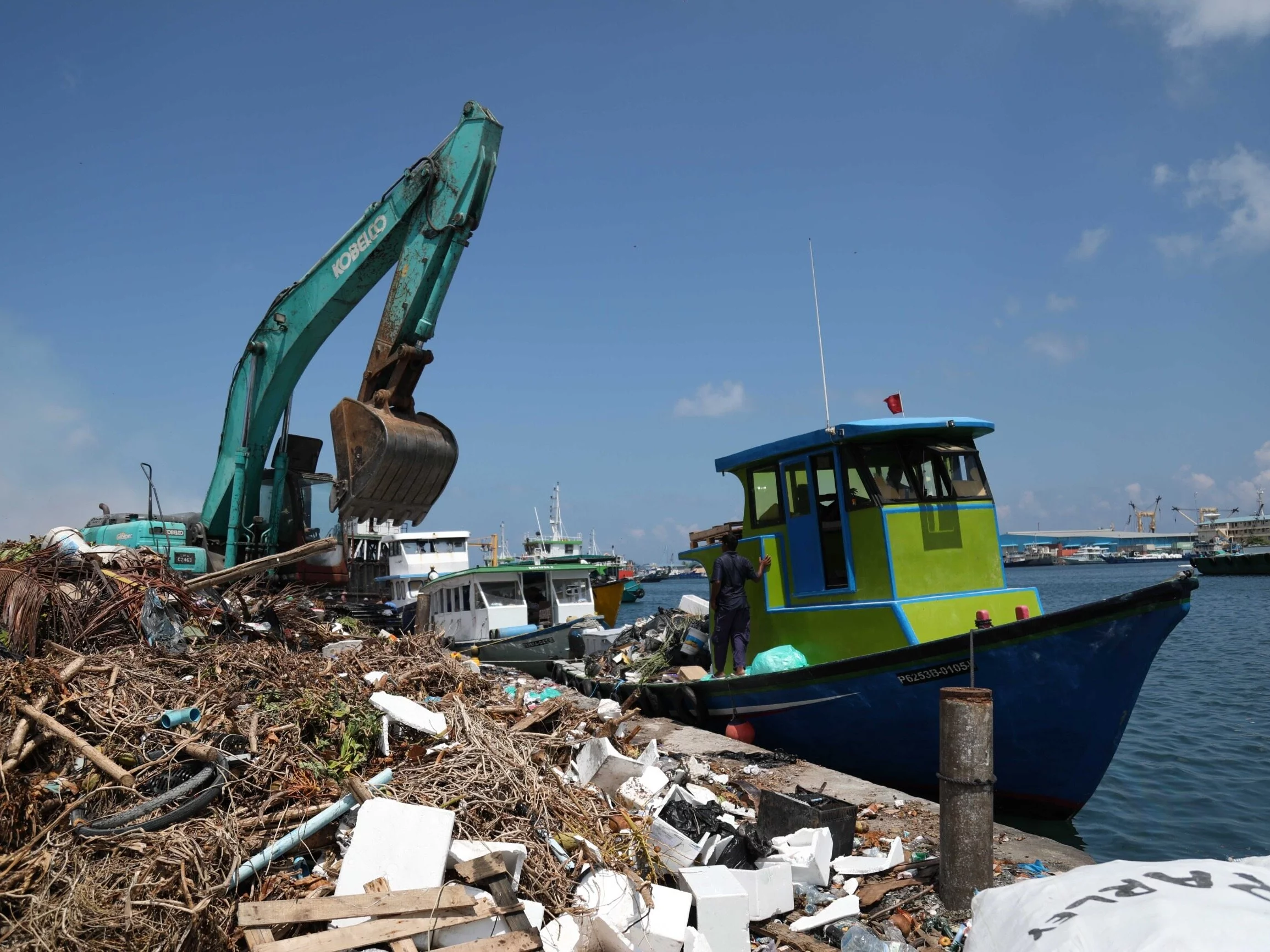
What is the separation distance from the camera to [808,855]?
446 cm

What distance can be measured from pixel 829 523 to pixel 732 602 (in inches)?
49.4

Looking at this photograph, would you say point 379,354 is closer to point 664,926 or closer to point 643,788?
point 643,788

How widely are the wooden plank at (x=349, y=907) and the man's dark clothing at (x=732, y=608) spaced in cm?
519

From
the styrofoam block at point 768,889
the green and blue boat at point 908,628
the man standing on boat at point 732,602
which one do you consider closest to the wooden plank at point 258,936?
the styrofoam block at point 768,889

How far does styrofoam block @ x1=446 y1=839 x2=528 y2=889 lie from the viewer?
3691 millimetres

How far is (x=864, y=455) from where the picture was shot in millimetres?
7770

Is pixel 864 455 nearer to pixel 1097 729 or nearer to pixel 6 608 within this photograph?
pixel 1097 729

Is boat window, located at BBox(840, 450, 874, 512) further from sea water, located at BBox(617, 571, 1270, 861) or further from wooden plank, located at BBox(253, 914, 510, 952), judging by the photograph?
wooden plank, located at BBox(253, 914, 510, 952)

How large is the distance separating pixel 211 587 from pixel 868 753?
5973 mm

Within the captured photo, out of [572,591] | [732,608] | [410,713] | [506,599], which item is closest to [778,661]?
[732,608]

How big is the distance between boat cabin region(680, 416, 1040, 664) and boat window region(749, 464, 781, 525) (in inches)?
4.7

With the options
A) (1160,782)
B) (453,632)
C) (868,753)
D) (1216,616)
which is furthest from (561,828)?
(1216,616)

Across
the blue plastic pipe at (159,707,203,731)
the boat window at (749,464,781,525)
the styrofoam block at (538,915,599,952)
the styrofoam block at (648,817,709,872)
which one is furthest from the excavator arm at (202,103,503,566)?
the styrofoam block at (538,915,599,952)

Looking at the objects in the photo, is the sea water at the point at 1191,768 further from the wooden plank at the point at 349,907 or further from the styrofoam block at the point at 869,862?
the wooden plank at the point at 349,907
